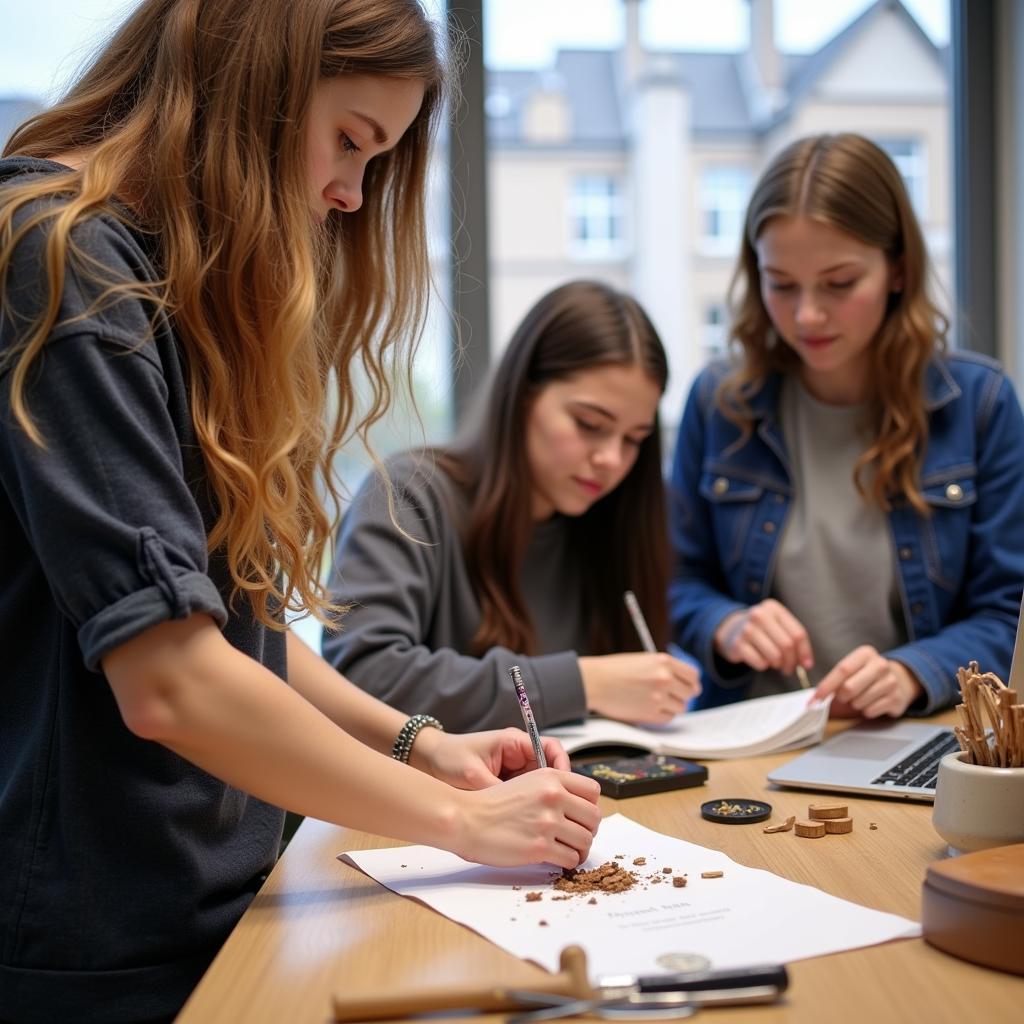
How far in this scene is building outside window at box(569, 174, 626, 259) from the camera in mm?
2689

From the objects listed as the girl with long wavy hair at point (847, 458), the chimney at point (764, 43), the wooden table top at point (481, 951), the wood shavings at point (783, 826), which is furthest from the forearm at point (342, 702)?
the chimney at point (764, 43)

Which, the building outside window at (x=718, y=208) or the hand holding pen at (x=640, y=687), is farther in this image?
the building outside window at (x=718, y=208)

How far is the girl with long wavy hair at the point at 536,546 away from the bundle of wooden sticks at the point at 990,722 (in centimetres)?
57

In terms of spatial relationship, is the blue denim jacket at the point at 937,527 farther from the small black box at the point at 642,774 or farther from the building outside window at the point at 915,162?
the building outside window at the point at 915,162

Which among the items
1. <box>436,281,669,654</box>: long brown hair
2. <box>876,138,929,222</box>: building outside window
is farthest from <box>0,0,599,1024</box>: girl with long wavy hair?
<box>876,138,929,222</box>: building outside window

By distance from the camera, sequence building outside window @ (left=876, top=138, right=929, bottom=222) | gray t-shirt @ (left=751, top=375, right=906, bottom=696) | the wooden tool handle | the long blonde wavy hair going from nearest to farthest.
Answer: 1. the wooden tool handle
2. the long blonde wavy hair
3. gray t-shirt @ (left=751, top=375, right=906, bottom=696)
4. building outside window @ (left=876, top=138, right=929, bottom=222)

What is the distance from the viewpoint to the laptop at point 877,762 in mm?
1279

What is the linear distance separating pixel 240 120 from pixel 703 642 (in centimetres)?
119

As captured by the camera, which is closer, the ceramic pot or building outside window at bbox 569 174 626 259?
the ceramic pot

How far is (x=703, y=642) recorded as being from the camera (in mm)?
1901

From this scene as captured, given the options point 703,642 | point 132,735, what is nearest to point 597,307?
point 703,642

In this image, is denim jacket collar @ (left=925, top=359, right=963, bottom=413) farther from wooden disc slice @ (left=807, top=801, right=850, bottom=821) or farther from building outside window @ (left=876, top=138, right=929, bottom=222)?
building outside window @ (left=876, top=138, right=929, bottom=222)

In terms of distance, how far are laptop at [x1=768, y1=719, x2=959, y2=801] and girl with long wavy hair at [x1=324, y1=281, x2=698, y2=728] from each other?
0.23 meters

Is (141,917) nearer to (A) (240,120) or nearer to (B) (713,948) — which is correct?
(B) (713,948)
